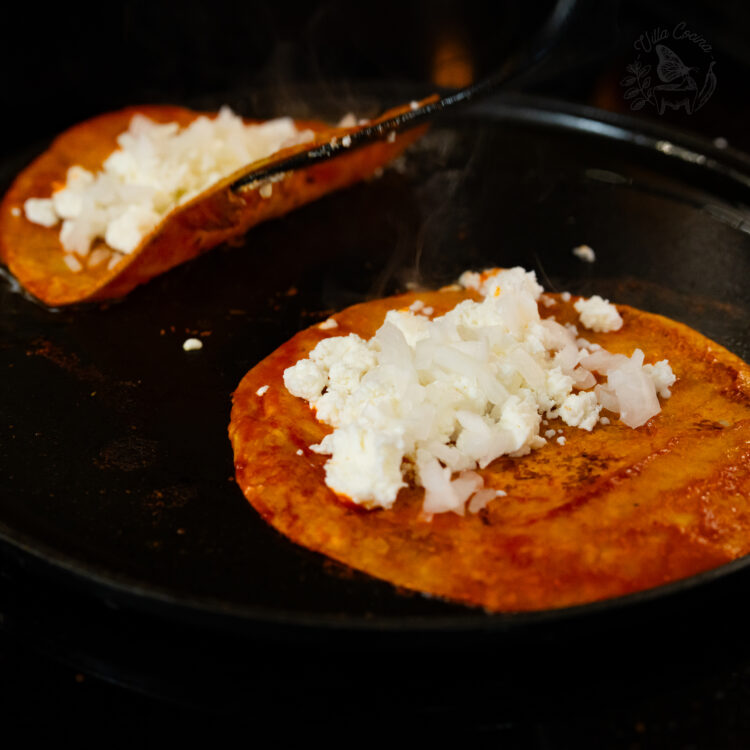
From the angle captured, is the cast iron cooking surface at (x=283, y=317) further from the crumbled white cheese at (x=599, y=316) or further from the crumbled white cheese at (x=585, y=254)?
the crumbled white cheese at (x=599, y=316)

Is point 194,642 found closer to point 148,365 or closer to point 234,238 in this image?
point 148,365

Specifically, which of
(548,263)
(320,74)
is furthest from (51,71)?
(548,263)

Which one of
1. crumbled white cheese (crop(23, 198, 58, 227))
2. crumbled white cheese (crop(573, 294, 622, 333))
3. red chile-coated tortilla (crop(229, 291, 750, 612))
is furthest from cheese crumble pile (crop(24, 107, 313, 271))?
crumbled white cheese (crop(573, 294, 622, 333))

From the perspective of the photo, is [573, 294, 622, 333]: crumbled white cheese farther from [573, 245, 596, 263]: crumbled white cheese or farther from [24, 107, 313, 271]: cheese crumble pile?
[24, 107, 313, 271]: cheese crumble pile

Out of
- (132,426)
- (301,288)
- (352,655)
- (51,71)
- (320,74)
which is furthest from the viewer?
(51,71)

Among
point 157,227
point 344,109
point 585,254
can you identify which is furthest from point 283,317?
point 344,109

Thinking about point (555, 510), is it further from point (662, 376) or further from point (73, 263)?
point (73, 263)

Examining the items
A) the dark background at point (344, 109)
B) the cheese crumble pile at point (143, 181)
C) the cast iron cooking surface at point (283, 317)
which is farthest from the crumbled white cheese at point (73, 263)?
the dark background at point (344, 109)
